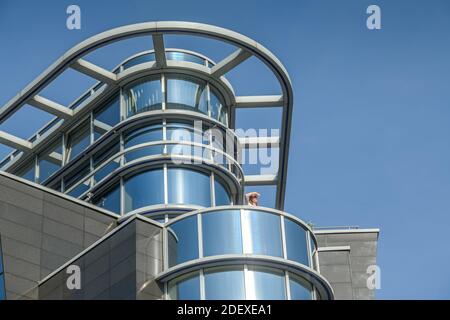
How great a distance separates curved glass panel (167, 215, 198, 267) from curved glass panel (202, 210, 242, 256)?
28 centimetres

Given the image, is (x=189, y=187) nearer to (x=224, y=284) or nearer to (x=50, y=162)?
(x=50, y=162)

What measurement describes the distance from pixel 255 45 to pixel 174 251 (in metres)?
12.1

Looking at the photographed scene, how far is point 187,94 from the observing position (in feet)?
147

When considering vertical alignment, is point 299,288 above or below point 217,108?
below

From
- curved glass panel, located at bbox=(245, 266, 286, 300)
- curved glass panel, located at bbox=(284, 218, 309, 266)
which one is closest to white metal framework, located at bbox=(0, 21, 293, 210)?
curved glass panel, located at bbox=(284, 218, 309, 266)

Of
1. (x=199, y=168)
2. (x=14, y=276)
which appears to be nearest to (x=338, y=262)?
(x=199, y=168)

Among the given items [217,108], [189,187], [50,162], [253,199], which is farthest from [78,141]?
[253,199]

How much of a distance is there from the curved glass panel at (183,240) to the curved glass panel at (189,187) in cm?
795

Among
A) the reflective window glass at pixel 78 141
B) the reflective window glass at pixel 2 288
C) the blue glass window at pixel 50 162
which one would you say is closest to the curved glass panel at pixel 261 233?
the reflective window glass at pixel 2 288

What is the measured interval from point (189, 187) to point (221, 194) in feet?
4.52

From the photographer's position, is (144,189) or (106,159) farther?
(106,159)
